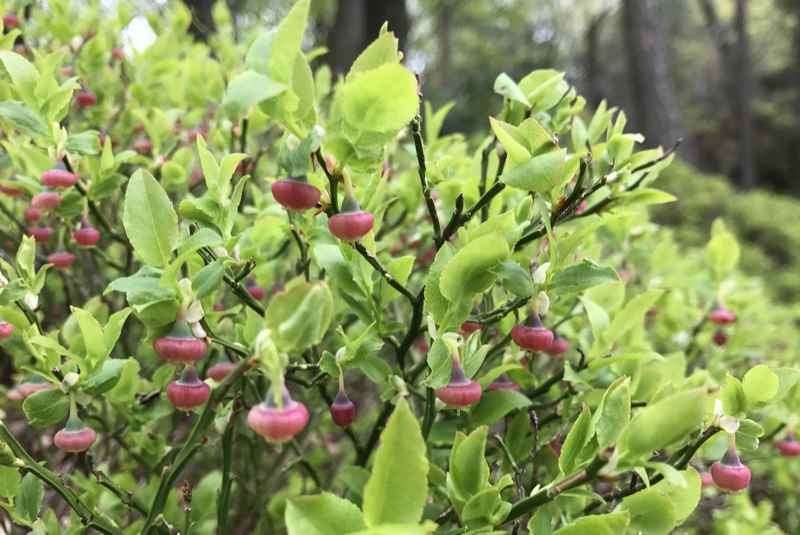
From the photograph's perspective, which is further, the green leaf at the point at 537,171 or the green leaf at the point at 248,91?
the green leaf at the point at 537,171

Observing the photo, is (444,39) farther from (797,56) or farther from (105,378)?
(105,378)

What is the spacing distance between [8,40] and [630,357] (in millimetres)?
1255

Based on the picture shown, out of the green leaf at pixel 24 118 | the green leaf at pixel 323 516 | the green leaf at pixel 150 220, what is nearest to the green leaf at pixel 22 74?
the green leaf at pixel 24 118

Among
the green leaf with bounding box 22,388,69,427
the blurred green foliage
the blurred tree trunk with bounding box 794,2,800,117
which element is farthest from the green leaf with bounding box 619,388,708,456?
the blurred tree trunk with bounding box 794,2,800,117

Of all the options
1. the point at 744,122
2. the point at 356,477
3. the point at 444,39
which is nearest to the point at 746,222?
the point at 356,477

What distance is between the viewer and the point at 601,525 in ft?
2.67

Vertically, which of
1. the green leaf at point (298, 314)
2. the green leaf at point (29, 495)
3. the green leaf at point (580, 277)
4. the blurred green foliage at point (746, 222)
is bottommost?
the blurred green foliage at point (746, 222)

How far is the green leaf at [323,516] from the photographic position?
692 millimetres

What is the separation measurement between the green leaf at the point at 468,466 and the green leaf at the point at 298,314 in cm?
29

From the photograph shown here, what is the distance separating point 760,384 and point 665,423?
0.29 metres

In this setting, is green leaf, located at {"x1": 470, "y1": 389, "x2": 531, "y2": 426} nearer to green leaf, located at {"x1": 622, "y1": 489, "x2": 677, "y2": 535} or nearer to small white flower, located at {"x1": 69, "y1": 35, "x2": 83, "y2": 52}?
green leaf, located at {"x1": 622, "y1": 489, "x2": 677, "y2": 535}

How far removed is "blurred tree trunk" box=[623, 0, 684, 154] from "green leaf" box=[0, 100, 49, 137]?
359 inches

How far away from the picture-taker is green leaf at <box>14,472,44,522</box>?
1041 millimetres

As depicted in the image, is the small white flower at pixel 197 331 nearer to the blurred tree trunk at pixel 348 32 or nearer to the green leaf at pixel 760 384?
the green leaf at pixel 760 384
